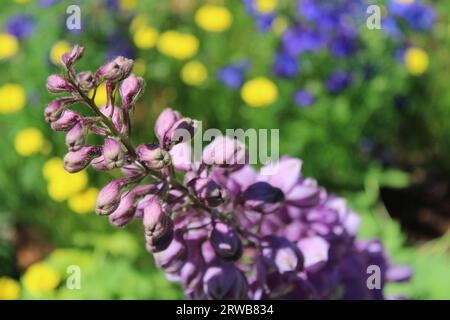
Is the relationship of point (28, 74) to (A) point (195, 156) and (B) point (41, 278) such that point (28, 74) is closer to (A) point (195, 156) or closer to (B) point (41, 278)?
(B) point (41, 278)

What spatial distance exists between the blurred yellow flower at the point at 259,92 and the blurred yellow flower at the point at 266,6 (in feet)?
1.48

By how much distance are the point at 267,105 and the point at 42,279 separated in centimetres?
166

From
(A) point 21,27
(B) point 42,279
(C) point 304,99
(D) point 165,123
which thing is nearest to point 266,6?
(C) point 304,99

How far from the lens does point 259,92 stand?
4.06 metres

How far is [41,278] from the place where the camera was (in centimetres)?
318

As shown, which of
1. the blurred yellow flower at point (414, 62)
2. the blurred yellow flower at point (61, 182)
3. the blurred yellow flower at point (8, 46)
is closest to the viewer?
the blurred yellow flower at point (61, 182)

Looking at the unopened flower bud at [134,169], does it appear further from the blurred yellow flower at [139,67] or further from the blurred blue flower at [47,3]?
the blurred blue flower at [47,3]

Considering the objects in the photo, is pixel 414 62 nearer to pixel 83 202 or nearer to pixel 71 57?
pixel 83 202

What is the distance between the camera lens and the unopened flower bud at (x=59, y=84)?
1.46m

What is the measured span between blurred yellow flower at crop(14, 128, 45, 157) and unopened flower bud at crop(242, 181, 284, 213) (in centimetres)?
247

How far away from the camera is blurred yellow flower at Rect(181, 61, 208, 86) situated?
428 centimetres

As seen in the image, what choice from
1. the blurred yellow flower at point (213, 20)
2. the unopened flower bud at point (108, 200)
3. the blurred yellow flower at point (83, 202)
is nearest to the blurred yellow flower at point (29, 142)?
the blurred yellow flower at point (83, 202)

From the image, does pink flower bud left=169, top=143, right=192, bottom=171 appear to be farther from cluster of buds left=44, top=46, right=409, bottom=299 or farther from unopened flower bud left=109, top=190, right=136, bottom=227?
unopened flower bud left=109, top=190, right=136, bottom=227
